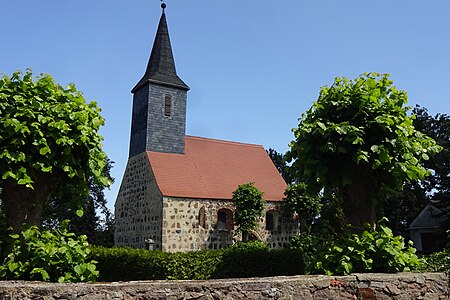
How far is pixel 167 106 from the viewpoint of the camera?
990 inches

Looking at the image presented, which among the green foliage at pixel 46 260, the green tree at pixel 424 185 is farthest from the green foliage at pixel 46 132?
the green tree at pixel 424 185

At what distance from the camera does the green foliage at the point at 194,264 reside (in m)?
11.2

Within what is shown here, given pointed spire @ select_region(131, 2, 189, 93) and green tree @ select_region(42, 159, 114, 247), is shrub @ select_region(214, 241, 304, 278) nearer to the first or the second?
pointed spire @ select_region(131, 2, 189, 93)

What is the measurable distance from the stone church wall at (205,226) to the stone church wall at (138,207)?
0.56 meters

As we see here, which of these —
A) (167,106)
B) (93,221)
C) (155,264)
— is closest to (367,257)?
(155,264)

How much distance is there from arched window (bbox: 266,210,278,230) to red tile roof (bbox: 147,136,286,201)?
917 mm

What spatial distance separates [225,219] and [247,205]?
5.59ft

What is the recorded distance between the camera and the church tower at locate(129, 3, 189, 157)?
2422cm

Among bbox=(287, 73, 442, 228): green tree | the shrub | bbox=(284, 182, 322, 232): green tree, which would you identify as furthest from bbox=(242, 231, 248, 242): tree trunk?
bbox=(287, 73, 442, 228): green tree

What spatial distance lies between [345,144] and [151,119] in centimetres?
1950

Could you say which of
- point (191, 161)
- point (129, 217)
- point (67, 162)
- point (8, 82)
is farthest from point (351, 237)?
point (129, 217)

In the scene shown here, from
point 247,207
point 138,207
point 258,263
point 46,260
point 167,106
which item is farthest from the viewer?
point 167,106

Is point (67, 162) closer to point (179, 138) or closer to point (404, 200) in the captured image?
point (179, 138)

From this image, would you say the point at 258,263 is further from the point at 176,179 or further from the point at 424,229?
the point at 424,229
